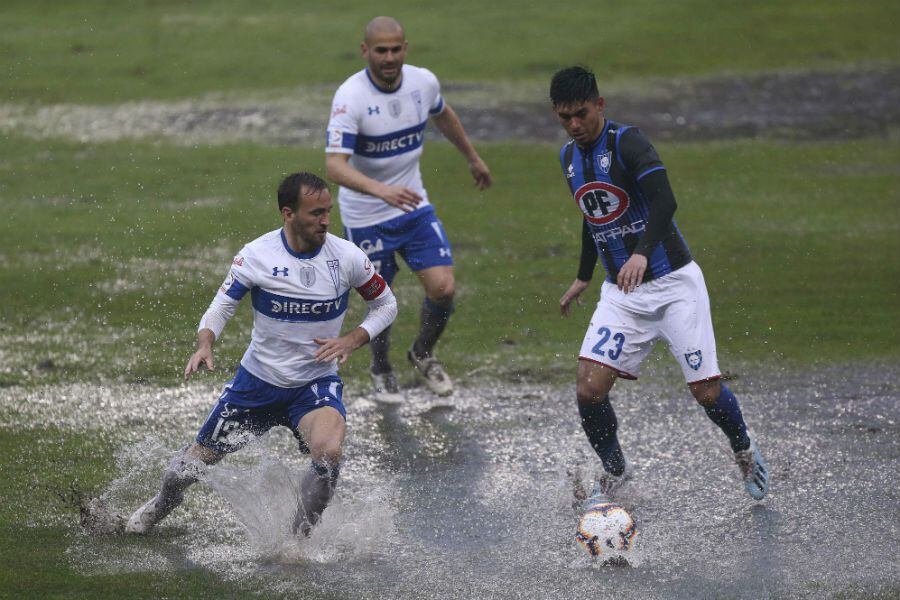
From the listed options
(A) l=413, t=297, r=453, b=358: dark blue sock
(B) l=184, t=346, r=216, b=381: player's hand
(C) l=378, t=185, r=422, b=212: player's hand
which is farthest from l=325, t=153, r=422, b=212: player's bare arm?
(B) l=184, t=346, r=216, b=381: player's hand

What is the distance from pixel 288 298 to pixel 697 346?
231 cm

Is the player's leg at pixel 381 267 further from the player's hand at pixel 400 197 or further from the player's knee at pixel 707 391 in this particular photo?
the player's knee at pixel 707 391

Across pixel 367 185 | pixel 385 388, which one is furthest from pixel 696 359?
pixel 385 388

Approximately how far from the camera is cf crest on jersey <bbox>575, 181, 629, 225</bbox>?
24.0 ft

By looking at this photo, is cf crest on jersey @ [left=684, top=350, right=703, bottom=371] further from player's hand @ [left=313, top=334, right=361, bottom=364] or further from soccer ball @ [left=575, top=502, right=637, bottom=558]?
player's hand @ [left=313, top=334, right=361, bottom=364]

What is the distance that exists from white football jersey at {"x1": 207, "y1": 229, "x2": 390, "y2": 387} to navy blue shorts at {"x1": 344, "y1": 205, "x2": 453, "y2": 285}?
2474 mm

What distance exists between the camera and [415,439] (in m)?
8.84

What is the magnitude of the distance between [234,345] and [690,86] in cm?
1116

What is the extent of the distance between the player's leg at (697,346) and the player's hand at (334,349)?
184cm

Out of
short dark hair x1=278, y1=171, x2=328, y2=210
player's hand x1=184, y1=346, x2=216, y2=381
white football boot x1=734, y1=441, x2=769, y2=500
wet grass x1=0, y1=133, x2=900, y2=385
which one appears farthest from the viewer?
wet grass x1=0, y1=133, x2=900, y2=385

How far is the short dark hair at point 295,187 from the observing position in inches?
268

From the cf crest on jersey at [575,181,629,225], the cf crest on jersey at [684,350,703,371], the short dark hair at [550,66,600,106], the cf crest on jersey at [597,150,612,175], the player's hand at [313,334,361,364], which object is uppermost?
the short dark hair at [550,66,600,106]

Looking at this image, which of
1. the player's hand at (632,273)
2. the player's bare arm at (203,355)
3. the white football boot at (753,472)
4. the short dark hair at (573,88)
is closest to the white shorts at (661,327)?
the player's hand at (632,273)

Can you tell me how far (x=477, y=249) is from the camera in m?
13.4
